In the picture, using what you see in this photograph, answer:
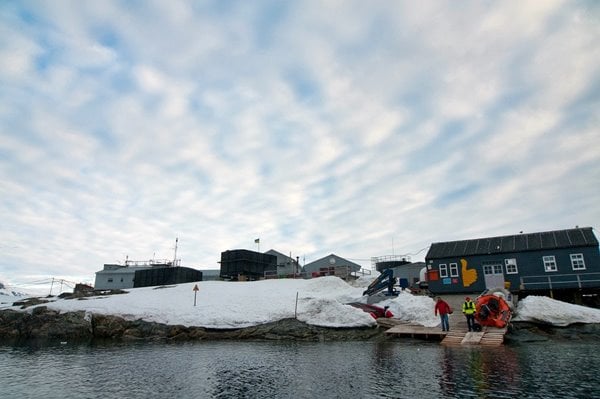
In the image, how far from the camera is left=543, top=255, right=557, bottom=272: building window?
117ft

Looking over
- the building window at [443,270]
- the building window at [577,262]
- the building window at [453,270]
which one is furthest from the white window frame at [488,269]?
the building window at [577,262]

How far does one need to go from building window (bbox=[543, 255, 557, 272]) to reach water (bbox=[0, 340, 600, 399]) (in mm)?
15279

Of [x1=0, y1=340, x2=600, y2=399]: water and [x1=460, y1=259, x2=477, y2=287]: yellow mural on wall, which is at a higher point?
[x1=460, y1=259, x2=477, y2=287]: yellow mural on wall

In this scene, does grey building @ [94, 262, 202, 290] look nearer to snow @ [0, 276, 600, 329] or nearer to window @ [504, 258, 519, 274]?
snow @ [0, 276, 600, 329]

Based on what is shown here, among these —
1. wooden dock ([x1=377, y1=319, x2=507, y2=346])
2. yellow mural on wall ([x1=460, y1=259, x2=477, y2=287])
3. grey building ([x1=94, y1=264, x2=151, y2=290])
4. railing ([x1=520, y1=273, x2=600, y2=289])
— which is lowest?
wooden dock ([x1=377, y1=319, x2=507, y2=346])

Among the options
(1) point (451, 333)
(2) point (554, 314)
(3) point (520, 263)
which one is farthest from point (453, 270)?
(1) point (451, 333)

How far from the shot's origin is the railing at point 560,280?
33281 millimetres

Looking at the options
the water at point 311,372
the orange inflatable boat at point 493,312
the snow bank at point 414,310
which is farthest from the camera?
the snow bank at point 414,310

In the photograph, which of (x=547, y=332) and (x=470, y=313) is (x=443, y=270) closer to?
(x=547, y=332)

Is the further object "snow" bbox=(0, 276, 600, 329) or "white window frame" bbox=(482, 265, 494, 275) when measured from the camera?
"white window frame" bbox=(482, 265, 494, 275)

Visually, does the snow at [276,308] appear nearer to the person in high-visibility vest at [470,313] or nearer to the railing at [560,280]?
the person in high-visibility vest at [470,313]

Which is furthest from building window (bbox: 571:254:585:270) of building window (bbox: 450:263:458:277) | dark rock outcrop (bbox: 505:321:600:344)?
dark rock outcrop (bbox: 505:321:600:344)

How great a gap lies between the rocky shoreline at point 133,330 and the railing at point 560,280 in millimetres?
10528

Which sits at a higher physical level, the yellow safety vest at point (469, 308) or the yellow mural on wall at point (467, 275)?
the yellow mural on wall at point (467, 275)
